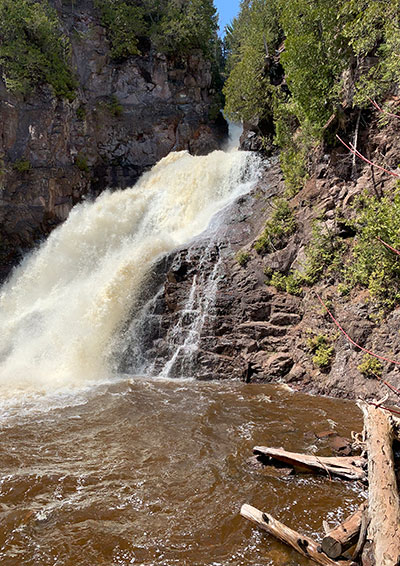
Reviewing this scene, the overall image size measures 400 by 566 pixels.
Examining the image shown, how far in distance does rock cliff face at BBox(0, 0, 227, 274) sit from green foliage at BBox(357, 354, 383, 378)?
57.0 feet

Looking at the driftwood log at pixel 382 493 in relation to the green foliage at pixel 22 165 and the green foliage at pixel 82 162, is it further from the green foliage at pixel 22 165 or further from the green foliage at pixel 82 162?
the green foliage at pixel 82 162

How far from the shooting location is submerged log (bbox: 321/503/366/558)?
3133 millimetres

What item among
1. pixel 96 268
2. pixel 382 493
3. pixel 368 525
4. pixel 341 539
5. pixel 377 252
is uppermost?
pixel 377 252

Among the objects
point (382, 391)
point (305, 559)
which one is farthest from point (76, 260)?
point (305, 559)

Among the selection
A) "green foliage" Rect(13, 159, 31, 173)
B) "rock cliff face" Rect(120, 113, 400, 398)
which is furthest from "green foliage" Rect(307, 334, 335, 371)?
"green foliage" Rect(13, 159, 31, 173)

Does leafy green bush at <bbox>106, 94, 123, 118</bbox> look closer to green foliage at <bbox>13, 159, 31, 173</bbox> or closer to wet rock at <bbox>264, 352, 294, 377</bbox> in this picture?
green foliage at <bbox>13, 159, 31, 173</bbox>

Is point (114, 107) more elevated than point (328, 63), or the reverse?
point (114, 107)

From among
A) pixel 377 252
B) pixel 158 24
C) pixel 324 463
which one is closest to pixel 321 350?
pixel 377 252

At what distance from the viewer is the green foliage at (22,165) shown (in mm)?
18844

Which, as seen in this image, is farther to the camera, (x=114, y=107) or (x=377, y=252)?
(x=114, y=107)

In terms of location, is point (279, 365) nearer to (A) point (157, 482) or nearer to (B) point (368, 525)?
(A) point (157, 482)

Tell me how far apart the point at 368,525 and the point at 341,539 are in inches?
11.0

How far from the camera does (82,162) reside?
22031mm

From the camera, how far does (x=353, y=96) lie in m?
10.1
